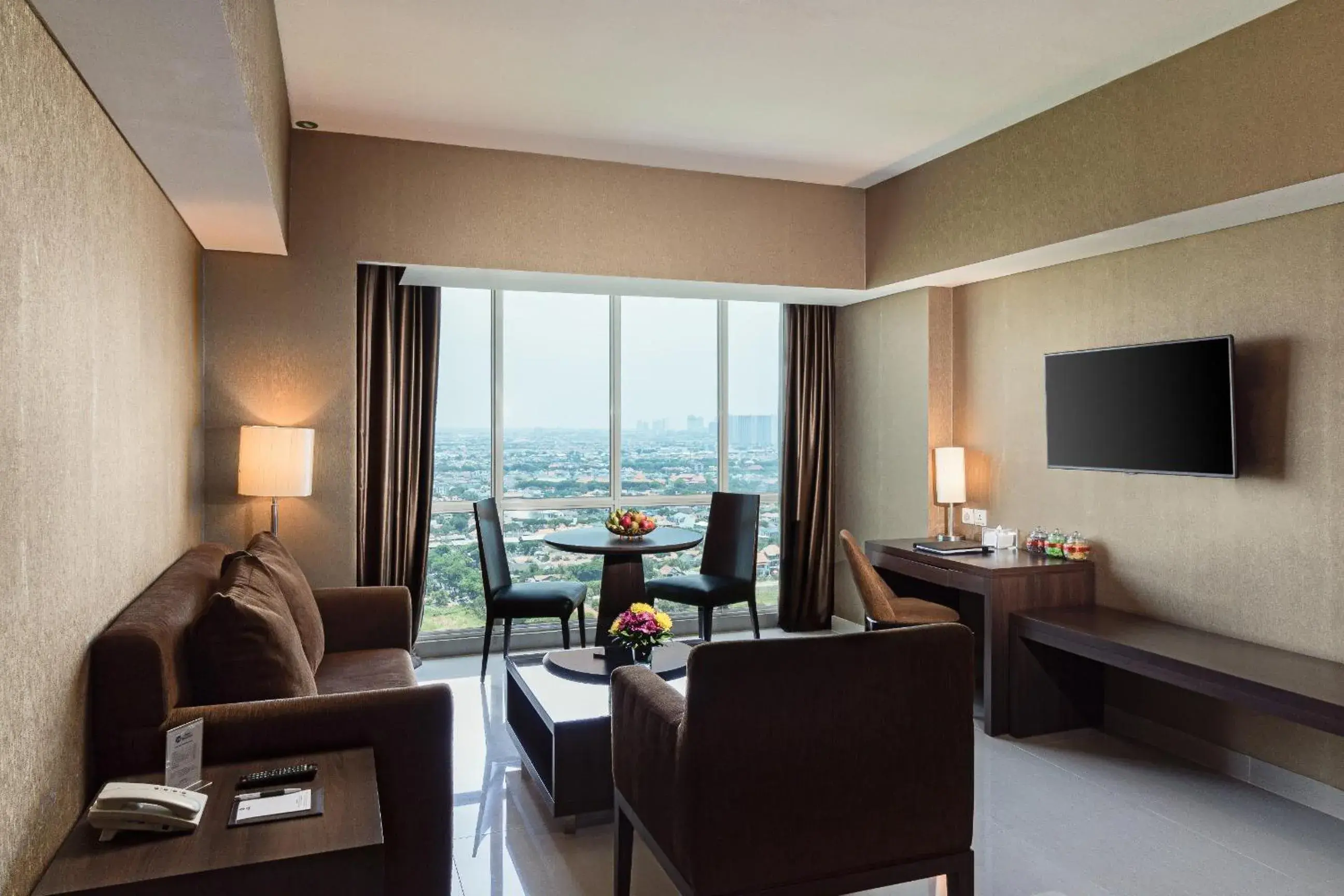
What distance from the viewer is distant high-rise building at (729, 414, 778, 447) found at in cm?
637

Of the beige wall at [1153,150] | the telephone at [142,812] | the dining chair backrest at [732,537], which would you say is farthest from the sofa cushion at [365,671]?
the beige wall at [1153,150]

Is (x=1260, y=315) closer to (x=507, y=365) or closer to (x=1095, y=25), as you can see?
(x=1095, y=25)

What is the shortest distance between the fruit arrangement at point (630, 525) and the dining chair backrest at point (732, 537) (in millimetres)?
637

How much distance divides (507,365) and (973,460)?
2.90 meters

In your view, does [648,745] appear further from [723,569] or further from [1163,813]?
[723,569]

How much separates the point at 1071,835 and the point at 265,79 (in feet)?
12.0

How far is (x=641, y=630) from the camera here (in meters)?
3.54

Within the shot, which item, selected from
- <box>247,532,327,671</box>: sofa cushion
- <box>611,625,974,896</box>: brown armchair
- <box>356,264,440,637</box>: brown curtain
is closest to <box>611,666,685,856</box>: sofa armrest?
<box>611,625,974,896</box>: brown armchair

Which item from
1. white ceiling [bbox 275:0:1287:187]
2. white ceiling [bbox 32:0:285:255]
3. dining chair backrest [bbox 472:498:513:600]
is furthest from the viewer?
dining chair backrest [bbox 472:498:513:600]

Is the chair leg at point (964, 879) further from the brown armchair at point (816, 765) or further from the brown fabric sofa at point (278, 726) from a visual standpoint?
the brown fabric sofa at point (278, 726)

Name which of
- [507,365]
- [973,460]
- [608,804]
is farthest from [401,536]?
[973,460]

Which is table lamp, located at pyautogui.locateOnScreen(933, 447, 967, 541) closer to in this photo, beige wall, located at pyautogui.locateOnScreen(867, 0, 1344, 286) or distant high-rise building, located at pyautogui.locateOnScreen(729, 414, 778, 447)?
beige wall, located at pyautogui.locateOnScreen(867, 0, 1344, 286)

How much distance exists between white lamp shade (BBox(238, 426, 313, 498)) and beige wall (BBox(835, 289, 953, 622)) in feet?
11.2

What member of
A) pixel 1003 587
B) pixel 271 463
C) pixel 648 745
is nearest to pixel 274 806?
pixel 648 745
